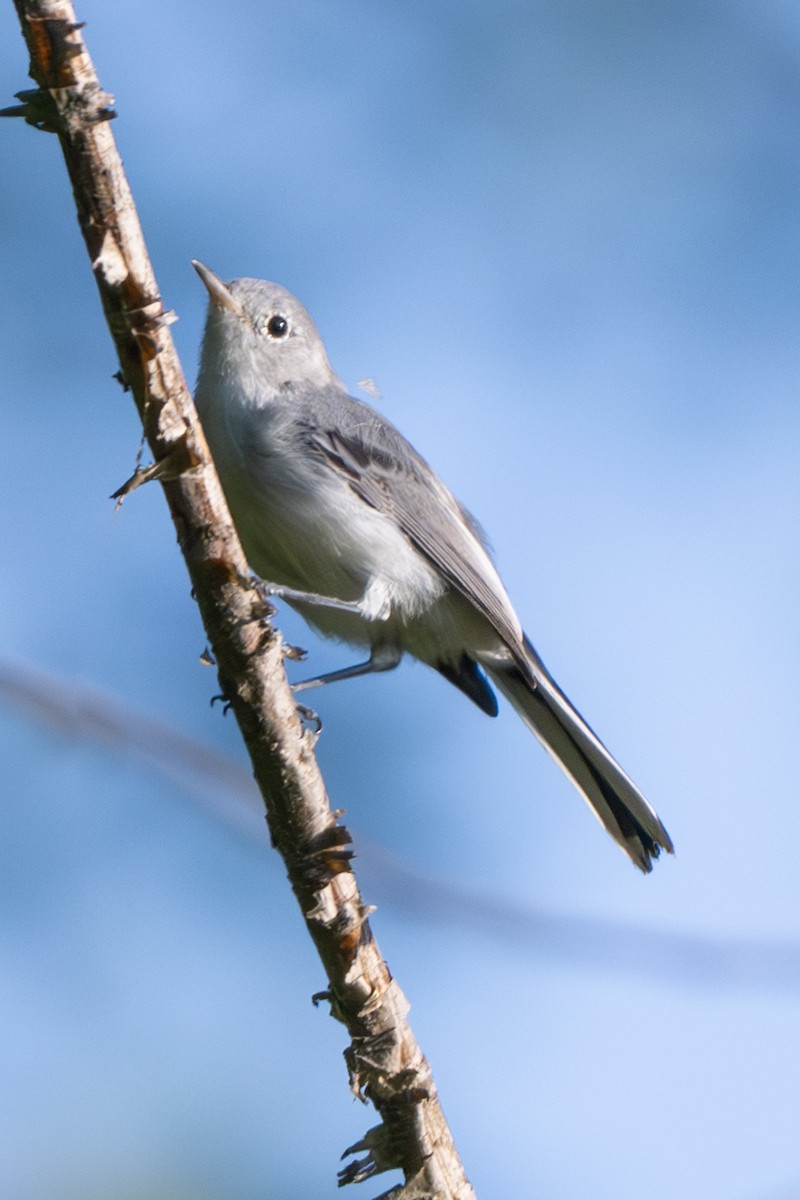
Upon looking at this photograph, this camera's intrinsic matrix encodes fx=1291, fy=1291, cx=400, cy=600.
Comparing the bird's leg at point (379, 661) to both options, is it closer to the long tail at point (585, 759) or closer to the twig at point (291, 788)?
the long tail at point (585, 759)

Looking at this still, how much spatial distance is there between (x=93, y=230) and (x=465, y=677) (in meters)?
1.59

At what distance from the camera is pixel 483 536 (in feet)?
9.68

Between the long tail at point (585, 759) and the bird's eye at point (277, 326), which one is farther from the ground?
the bird's eye at point (277, 326)

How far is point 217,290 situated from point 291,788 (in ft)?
4.55

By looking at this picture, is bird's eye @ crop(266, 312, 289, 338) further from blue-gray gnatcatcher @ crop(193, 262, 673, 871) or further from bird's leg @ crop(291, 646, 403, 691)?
bird's leg @ crop(291, 646, 403, 691)

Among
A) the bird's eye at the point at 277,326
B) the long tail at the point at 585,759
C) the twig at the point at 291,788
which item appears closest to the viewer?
the twig at the point at 291,788

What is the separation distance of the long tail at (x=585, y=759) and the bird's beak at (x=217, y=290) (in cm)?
94

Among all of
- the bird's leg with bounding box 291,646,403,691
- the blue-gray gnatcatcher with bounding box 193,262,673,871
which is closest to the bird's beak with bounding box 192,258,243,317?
the blue-gray gnatcatcher with bounding box 193,262,673,871

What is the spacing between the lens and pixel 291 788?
1.62 m

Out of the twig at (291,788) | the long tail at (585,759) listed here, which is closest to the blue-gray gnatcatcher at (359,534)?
the long tail at (585,759)

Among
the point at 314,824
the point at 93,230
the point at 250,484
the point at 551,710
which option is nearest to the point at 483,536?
the point at 551,710

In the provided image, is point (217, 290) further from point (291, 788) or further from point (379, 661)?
point (291, 788)

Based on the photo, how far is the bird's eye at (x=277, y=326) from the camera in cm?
275

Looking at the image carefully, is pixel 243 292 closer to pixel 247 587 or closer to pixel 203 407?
pixel 203 407
